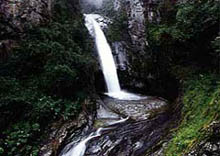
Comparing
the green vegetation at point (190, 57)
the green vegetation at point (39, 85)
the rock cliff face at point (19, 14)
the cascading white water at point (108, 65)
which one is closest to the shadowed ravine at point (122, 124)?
the cascading white water at point (108, 65)

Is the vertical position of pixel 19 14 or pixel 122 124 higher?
pixel 19 14

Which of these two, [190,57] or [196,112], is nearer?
[196,112]

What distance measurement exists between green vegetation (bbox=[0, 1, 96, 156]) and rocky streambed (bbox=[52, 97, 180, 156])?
794 mm

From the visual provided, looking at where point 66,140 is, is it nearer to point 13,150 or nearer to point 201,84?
point 13,150

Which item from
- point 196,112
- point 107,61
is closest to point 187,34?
point 196,112

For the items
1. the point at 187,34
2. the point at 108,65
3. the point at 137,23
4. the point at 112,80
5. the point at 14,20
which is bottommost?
the point at 112,80

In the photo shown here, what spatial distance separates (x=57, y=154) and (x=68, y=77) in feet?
8.54

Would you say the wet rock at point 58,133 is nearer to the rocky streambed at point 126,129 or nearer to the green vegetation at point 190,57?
the rocky streambed at point 126,129

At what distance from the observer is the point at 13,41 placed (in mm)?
9109

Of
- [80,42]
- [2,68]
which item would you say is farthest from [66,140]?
[80,42]

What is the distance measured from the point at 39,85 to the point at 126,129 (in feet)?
10.4

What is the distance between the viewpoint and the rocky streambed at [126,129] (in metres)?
6.27

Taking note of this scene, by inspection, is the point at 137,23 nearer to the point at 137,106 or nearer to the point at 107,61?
the point at 107,61

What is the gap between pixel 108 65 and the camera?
1170 centimetres
